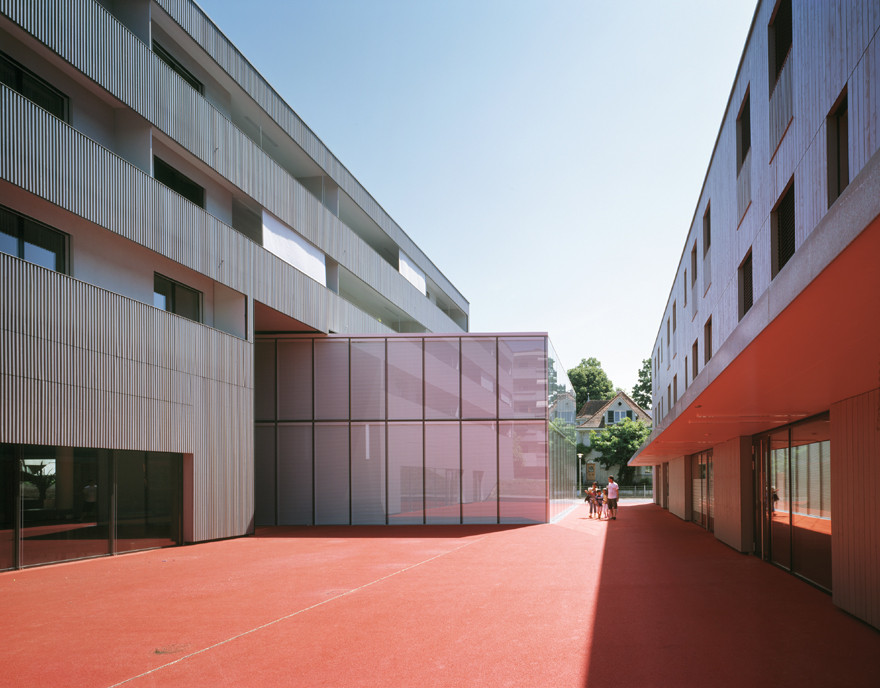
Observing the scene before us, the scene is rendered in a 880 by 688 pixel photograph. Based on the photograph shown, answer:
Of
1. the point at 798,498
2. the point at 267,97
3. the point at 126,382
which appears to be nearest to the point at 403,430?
the point at 126,382

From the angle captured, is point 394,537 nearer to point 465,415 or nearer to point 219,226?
point 465,415

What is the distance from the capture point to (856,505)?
31.0 ft

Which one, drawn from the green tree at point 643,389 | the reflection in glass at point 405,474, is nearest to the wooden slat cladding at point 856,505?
the reflection in glass at point 405,474

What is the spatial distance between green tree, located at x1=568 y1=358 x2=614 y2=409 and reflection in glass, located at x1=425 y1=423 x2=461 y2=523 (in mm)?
73583

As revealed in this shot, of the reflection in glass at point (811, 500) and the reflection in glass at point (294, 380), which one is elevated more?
the reflection in glass at point (294, 380)

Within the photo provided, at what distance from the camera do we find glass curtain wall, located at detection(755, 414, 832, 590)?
1141 centimetres

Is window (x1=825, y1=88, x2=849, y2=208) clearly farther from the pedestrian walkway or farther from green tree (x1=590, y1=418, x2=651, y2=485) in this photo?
green tree (x1=590, y1=418, x2=651, y2=485)

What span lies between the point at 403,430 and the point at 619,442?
42418 mm

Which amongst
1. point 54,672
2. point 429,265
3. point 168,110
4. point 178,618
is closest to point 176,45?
point 168,110

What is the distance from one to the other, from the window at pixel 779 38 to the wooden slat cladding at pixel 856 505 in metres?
4.66

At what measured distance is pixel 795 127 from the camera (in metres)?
9.34

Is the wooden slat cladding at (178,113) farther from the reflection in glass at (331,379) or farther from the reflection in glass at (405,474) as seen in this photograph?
the reflection in glass at (405,474)

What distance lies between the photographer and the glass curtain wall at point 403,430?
82.1 feet

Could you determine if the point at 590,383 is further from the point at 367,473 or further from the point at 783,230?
the point at 783,230
